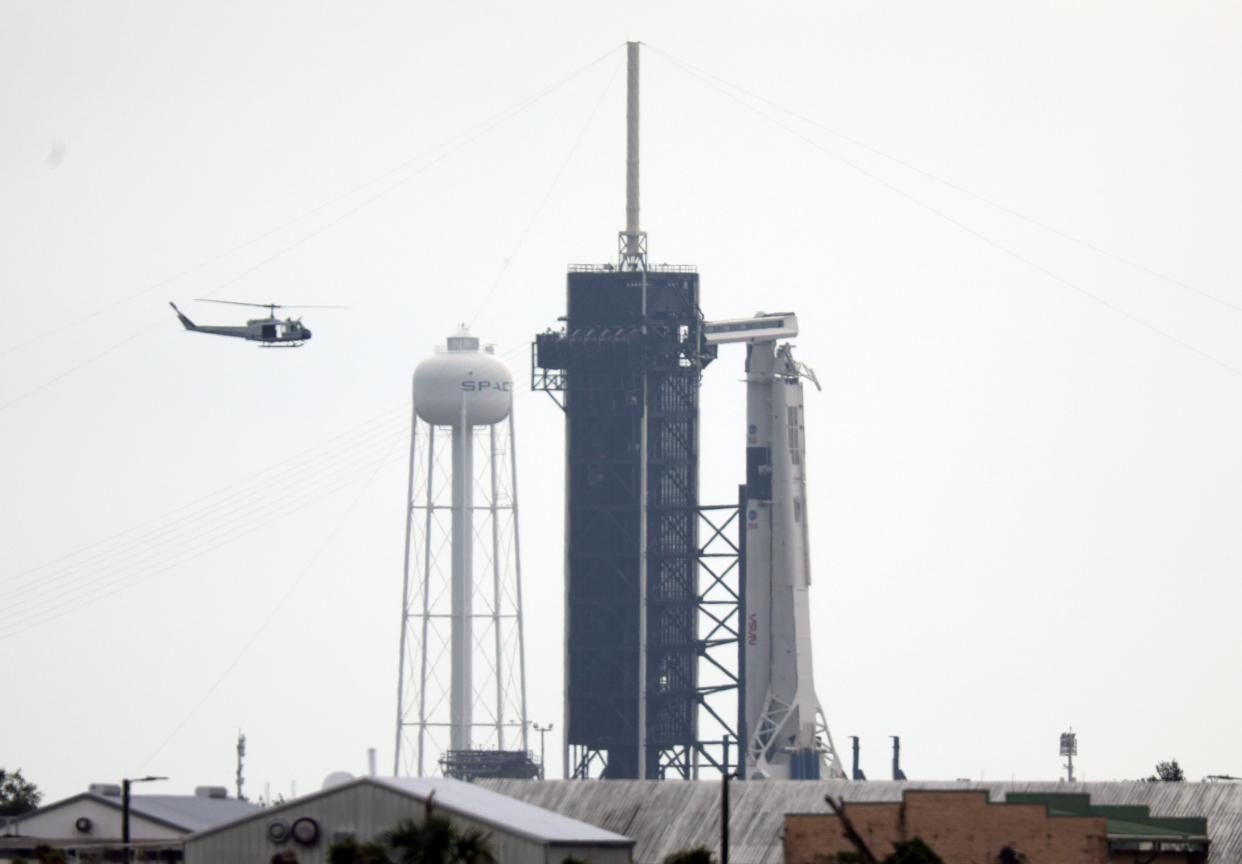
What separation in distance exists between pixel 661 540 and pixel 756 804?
208ft

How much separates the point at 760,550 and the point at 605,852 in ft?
301

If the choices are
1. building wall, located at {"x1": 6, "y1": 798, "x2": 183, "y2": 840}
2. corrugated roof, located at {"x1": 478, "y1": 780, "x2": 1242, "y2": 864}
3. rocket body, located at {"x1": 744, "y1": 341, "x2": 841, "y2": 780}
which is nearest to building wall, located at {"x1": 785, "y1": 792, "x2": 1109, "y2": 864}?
corrugated roof, located at {"x1": 478, "y1": 780, "x2": 1242, "y2": 864}

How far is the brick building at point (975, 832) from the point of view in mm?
101250

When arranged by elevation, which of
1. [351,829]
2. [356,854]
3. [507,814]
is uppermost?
[507,814]

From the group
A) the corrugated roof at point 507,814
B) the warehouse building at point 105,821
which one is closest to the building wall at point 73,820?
the warehouse building at point 105,821

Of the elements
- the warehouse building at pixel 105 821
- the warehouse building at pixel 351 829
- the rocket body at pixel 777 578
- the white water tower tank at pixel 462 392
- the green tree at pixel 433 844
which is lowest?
the green tree at pixel 433 844

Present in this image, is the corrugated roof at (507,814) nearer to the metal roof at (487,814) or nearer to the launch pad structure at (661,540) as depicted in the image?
the metal roof at (487,814)

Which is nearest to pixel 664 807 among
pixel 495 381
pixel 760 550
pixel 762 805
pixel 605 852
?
pixel 762 805

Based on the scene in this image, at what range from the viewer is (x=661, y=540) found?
7397 inches

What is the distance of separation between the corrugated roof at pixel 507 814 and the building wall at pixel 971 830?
1018cm

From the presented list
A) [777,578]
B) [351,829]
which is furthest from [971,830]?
[777,578]

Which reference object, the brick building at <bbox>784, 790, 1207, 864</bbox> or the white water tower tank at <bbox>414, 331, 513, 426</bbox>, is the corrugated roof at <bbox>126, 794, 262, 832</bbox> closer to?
the brick building at <bbox>784, 790, 1207, 864</bbox>

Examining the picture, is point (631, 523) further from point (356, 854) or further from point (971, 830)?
point (356, 854)

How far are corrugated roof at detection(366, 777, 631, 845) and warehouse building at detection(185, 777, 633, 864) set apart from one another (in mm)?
69
